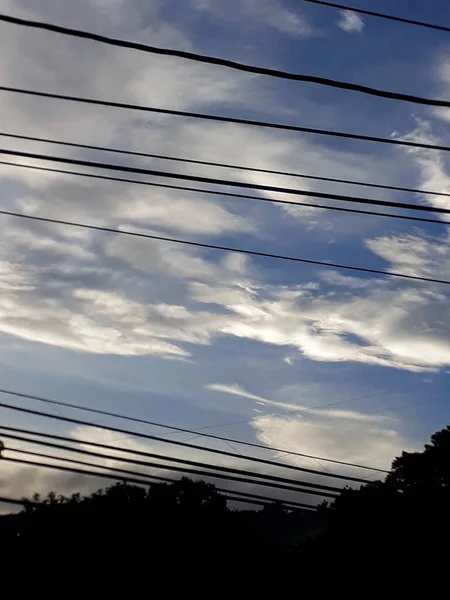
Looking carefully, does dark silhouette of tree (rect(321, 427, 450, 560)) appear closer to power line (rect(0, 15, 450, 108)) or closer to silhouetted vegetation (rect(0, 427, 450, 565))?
silhouetted vegetation (rect(0, 427, 450, 565))

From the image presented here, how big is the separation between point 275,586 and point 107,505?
18.4 metres

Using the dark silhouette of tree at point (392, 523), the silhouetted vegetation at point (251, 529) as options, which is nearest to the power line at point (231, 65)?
the silhouetted vegetation at point (251, 529)

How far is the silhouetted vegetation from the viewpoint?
26172mm

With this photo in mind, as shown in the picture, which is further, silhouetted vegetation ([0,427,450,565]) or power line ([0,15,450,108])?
silhouetted vegetation ([0,427,450,565])

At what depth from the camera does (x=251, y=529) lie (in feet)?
129

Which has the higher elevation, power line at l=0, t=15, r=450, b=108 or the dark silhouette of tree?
power line at l=0, t=15, r=450, b=108

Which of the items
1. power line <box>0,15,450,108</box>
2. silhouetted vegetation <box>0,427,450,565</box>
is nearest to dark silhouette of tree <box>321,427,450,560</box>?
silhouetted vegetation <box>0,427,450,565</box>

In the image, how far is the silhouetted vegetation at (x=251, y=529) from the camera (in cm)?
2617

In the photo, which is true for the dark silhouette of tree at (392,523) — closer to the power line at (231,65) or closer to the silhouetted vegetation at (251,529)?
the silhouetted vegetation at (251,529)

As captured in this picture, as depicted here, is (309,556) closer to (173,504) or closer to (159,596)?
(159,596)

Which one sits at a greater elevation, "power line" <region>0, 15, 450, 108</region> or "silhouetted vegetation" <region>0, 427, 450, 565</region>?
"power line" <region>0, 15, 450, 108</region>

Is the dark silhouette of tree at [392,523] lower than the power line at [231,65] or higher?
lower

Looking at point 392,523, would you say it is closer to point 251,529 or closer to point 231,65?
point 251,529

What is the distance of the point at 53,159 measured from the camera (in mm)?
8141
